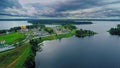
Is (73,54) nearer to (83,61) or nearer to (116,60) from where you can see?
(83,61)

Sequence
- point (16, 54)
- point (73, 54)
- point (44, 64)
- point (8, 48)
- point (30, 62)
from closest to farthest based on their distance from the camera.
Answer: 1. point (30, 62)
2. point (44, 64)
3. point (16, 54)
4. point (73, 54)
5. point (8, 48)

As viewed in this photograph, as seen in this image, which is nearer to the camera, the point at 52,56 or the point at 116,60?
the point at 116,60

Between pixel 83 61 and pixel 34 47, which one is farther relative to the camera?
pixel 34 47

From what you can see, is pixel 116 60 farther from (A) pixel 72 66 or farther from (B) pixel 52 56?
(B) pixel 52 56

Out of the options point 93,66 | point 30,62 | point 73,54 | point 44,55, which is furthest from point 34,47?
point 93,66

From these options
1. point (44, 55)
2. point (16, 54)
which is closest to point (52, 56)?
point (44, 55)

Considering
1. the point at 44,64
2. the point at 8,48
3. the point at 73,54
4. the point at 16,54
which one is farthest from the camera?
the point at 8,48

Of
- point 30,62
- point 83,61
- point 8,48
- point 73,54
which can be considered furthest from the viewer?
point 8,48

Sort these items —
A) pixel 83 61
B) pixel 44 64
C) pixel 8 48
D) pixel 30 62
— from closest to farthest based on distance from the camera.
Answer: pixel 30 62, pixel 44 64, pixel 83 61, pixel 8 48
